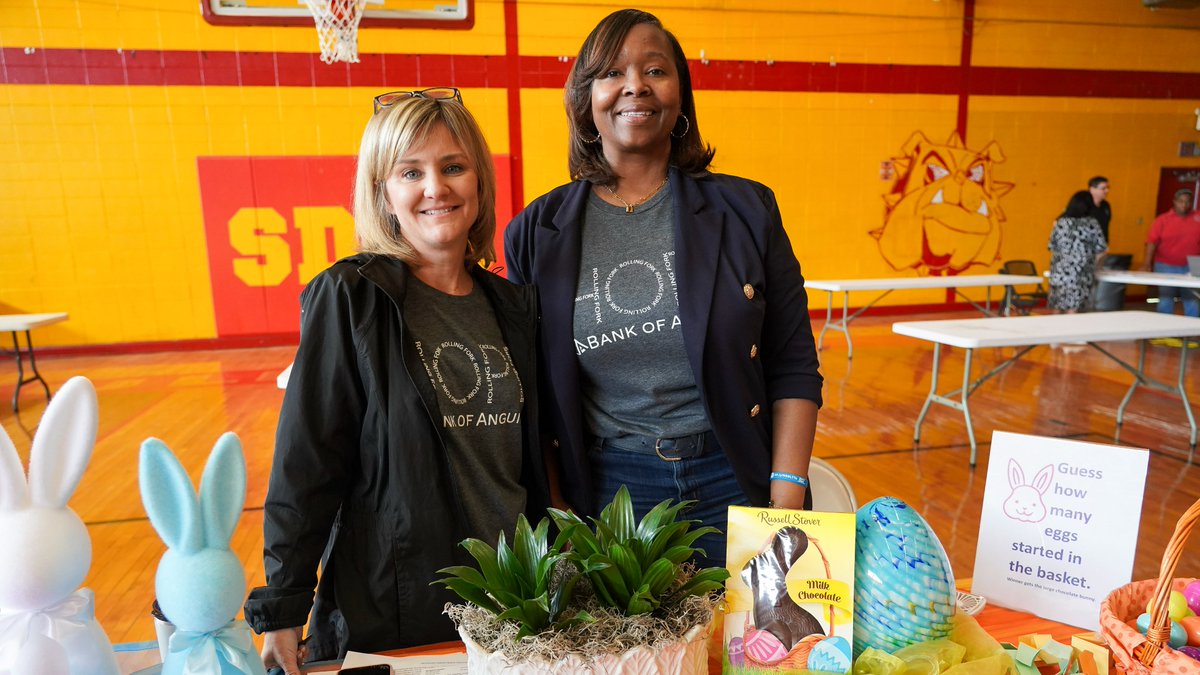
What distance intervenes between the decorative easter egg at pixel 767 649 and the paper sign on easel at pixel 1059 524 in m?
0.48

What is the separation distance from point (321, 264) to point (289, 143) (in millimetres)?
1265

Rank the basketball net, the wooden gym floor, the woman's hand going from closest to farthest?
the woman's hand
the wooden gym floor
the basketball net

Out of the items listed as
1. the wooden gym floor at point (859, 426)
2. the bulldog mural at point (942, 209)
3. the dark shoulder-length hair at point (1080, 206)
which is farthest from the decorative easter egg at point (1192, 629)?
the bulldog mural at point (942, 209)

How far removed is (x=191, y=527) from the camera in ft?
2.41

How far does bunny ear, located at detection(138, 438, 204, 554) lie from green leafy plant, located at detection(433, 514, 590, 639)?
0.27 m

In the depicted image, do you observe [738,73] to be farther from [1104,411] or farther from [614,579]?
[614,579]

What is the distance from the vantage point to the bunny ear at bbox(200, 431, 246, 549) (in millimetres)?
751

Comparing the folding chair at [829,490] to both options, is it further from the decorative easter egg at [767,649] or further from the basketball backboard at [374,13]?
the basketball backboard at [374,13]

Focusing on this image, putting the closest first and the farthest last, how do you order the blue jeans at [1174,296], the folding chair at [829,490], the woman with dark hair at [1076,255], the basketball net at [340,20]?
the folding chair at [829,490] → the basketball net at [340,20] → the woman with dark hair at [1076,255] → the blue jeans at [1174,296]

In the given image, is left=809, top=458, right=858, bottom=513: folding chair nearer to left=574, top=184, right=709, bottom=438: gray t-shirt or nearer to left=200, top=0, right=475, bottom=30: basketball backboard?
left=574, top=184, right=709, bottom=438: gray t-shirt

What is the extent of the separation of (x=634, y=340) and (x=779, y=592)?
535 mm

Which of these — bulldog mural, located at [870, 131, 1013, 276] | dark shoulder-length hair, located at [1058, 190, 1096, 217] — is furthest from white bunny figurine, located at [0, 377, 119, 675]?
bulldog mural, located at [870, 131, 1013, 276]

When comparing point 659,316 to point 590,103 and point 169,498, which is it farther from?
point 169,498

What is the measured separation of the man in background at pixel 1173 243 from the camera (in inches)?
321
